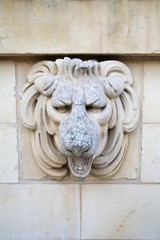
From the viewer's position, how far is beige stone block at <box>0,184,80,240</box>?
1449mm

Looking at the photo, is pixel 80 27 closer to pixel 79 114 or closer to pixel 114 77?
pixel 114 77

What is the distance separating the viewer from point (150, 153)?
1.42 meters

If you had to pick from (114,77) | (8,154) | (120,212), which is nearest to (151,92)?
(114,77)

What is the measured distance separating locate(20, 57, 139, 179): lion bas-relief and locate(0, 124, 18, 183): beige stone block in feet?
0.28

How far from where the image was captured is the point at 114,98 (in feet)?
4.35

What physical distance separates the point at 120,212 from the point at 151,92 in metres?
0.57

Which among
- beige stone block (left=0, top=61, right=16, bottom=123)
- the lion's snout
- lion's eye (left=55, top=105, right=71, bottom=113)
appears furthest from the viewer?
beige stone block (left=0, top=61, right=16, bottom=123)

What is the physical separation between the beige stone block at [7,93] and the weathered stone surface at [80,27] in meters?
0.09

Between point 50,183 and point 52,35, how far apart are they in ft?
2.14

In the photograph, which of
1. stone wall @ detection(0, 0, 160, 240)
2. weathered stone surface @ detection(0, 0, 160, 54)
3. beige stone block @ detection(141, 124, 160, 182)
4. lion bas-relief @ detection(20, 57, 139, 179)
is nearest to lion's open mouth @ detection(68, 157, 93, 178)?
lion bas-relief @ detection(20, 57, 139, 179)

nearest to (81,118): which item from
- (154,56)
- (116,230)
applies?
(154,56)

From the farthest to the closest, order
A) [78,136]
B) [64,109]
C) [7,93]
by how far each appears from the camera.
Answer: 1. [7,93]
2. [64,109]
3. [78,136]

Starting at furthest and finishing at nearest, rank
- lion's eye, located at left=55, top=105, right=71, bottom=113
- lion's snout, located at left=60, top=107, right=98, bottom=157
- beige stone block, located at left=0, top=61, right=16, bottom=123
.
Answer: beige stone block, located at left=0, top=61, right=16, bottom=123 → lion's eye, located at left=55, top=105, right=71, bottom=113 → lion's snout, located at left=60, top=107, right=98, bottom=157

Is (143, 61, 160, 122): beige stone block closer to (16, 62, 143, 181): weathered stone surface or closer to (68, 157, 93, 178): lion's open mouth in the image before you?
(16, 62, 143, 181): weathered stone surface
